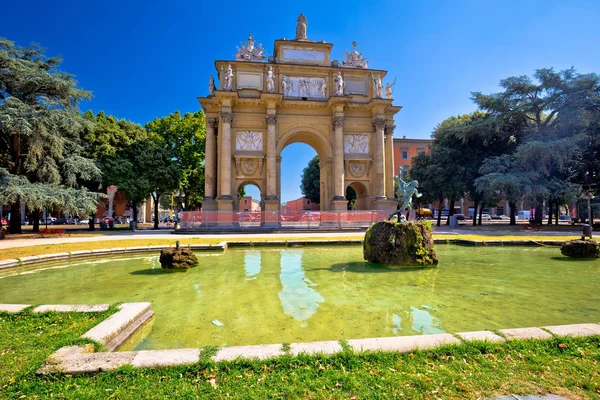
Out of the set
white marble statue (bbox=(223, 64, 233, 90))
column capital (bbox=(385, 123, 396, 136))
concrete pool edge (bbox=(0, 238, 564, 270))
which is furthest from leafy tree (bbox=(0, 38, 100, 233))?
column capital (bbox=(385, 123, 396, 136))

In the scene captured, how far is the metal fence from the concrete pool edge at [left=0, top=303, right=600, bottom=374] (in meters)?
19.6

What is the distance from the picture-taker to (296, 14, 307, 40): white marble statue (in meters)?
31.7

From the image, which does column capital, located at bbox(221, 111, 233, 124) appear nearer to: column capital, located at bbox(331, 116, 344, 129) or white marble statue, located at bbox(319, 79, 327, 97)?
white marble statue, located at bbox(319, 79, 327, 97)

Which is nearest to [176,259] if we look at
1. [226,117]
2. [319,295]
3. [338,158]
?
[319,295]

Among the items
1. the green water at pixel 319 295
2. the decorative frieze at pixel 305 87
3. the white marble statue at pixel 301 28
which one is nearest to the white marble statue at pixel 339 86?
the decorative frieze at pixel 305 87

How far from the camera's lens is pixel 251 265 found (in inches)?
353

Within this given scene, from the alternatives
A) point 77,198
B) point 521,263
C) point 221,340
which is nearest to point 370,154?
point 521,263

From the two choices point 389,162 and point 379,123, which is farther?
point 389,162

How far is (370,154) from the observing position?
99.3 feet

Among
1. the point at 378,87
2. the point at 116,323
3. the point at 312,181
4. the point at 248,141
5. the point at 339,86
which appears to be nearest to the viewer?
the point at 116,323

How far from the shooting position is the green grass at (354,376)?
92.0 inches

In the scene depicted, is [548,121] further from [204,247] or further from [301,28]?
[204,247]

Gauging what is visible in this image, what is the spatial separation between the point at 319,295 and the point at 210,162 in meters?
25.1

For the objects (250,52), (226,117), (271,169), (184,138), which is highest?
(250,52)
